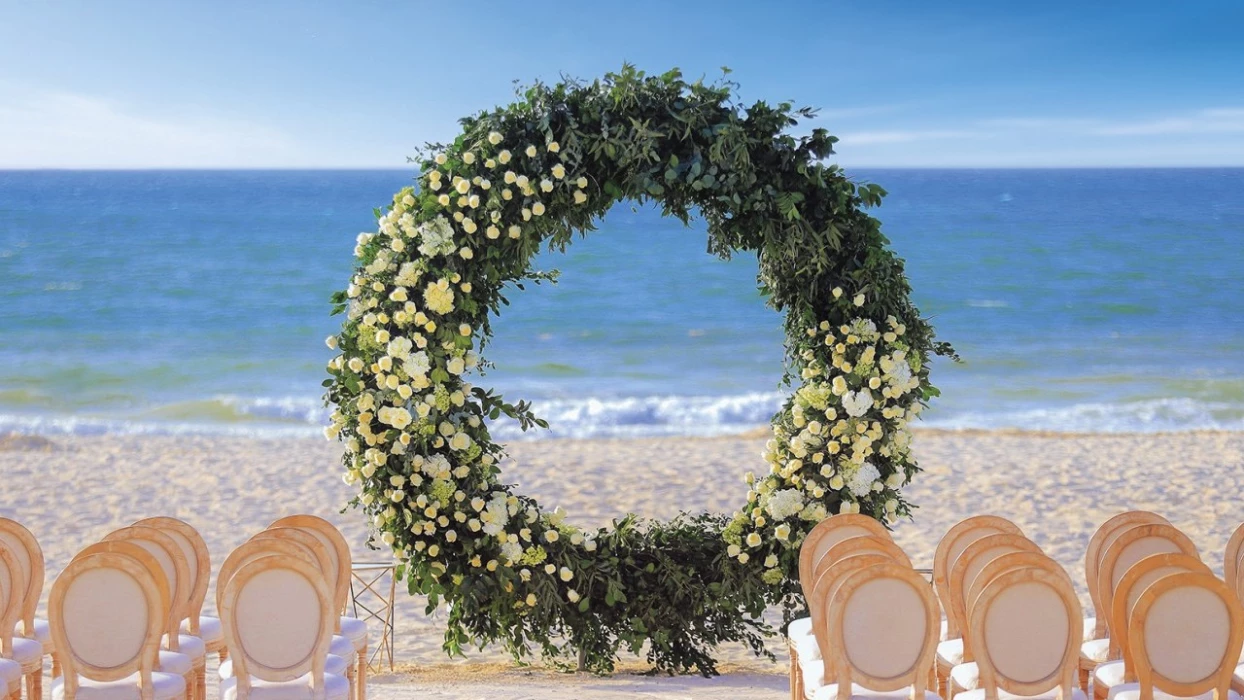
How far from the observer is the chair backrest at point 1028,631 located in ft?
10.3

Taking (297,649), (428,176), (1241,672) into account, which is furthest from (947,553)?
(428,176)

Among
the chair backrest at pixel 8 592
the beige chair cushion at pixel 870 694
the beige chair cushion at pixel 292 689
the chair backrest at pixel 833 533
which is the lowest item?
the beige chair cushion at pixel 292 689

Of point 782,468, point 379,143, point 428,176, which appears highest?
point 379,143

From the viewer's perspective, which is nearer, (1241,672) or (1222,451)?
(1241,672)

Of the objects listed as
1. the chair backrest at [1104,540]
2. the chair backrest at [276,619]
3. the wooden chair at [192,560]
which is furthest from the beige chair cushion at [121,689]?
the chair backrest at [1104,540]

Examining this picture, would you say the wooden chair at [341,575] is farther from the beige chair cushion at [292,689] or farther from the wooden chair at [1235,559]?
the wooden chair at [1235,559]

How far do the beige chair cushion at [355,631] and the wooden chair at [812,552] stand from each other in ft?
4.92

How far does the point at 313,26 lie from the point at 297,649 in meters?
30.2

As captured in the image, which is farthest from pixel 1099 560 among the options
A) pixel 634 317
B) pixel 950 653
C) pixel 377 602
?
pixel 634 317

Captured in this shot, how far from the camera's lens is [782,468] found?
4836 mm

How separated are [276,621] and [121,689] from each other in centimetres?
55

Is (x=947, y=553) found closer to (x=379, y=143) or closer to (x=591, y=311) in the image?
(x=591, y=311)

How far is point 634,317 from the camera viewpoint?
21469mm

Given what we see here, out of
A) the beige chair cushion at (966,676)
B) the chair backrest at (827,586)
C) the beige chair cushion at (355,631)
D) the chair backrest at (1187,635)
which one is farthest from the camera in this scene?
the beige chair cushion at (355,631)
